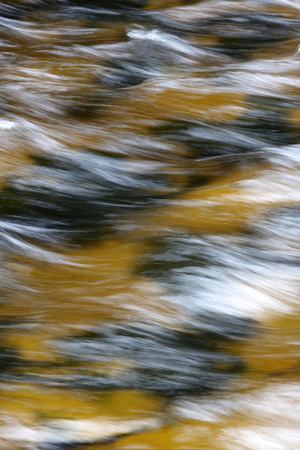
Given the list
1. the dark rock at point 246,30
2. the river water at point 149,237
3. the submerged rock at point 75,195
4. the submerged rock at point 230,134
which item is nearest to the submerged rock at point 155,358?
the river water at point 149,237

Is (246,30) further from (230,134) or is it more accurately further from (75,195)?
(75,195)

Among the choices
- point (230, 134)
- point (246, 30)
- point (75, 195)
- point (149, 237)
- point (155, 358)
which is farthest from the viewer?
point (246, 30)

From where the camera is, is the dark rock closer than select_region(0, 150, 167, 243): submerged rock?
No

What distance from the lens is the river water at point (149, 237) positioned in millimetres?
2127

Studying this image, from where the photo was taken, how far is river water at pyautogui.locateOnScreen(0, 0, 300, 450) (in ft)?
6.98

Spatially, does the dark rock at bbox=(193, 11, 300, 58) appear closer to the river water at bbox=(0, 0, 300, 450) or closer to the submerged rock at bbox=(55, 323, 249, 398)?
the river water at bbox=(0, 0, 300, 450)

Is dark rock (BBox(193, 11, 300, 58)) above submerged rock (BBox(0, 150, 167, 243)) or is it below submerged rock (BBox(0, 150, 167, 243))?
above

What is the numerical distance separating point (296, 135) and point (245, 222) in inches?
41.3

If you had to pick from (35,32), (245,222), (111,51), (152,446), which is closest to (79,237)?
(245,222)

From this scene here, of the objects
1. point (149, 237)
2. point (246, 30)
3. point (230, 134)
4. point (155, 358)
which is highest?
point (246, 30)

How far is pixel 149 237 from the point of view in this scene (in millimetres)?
2992

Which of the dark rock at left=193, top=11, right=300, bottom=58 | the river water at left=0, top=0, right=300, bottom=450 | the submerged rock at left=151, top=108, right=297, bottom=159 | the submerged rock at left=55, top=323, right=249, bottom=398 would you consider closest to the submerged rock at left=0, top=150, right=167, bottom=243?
the river water at left=0, top=0, right=300, bottom=450

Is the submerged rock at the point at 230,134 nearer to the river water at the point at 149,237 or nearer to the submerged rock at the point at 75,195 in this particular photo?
the river water at the point at 149,237

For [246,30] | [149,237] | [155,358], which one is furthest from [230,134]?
[155,358]
